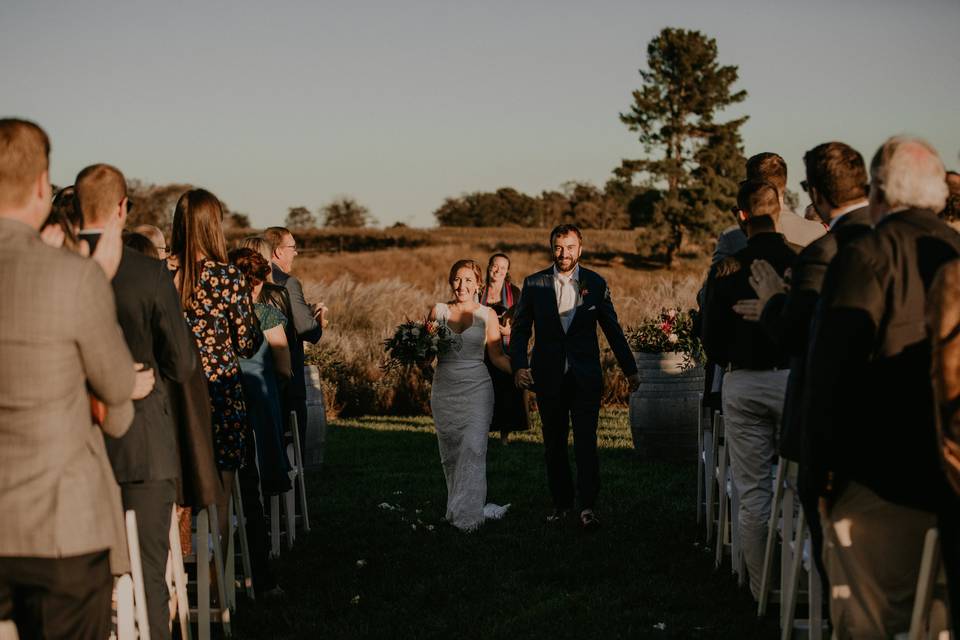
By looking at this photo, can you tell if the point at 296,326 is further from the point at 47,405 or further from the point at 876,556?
the point at 876,556

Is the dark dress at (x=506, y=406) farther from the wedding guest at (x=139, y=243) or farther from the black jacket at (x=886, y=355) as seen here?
the black jacket at (x=886, y=355)

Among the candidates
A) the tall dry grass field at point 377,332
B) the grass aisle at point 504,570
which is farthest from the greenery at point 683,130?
the grass aisle at point 504,570

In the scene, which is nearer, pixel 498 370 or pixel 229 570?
pixel 229 570

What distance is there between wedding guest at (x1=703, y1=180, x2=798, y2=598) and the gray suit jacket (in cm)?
368

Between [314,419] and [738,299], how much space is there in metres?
5.86

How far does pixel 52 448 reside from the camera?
10.6ft

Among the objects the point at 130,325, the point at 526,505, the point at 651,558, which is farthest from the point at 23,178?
the point at 526,505

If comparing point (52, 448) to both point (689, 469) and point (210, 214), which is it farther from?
point (689, 469)

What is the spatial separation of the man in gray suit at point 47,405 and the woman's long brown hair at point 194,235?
7.62 feet

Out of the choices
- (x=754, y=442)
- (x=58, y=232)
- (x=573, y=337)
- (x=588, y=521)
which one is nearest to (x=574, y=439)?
(x=588, y=521)

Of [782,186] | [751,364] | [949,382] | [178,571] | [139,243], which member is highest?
[782,186]

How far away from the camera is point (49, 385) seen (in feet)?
10.5

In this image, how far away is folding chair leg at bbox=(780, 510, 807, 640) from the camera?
15.7 feet

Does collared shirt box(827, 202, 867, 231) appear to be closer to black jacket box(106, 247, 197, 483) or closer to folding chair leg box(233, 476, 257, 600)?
black jacket box(106, 247, 197, 483)
